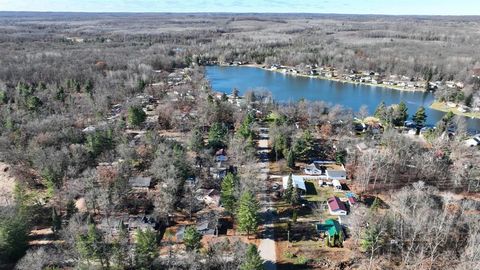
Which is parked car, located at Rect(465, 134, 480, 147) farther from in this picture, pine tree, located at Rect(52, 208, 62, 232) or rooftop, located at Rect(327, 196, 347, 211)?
pine tree, located at Rect(52, 208, 62, 232)

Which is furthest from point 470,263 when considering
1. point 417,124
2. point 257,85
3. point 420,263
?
point 257,85

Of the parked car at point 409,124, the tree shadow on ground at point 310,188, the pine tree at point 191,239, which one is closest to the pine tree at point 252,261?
the pine tree at point 191,239

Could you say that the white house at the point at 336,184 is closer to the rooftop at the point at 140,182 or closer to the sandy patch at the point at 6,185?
the rooftop at the point at 140,182

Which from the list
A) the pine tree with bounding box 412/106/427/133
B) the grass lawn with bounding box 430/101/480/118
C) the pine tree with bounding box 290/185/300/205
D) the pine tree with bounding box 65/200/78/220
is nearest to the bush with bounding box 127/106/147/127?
A: the pine tree with bounding box 65/200/78/220

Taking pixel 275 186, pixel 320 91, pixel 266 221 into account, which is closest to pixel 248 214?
pixel 266 221

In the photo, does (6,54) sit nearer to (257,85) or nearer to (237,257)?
(257,85)
